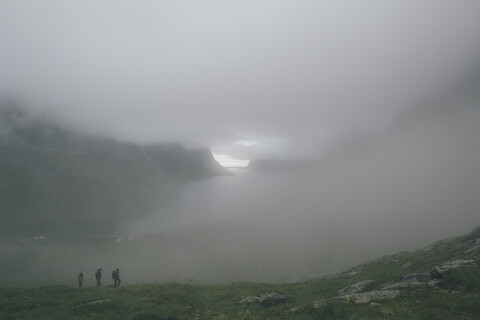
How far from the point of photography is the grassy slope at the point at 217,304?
10.5 metres

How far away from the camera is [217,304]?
21.0m

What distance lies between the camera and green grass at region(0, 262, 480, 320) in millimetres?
10453

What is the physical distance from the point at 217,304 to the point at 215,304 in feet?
1.04

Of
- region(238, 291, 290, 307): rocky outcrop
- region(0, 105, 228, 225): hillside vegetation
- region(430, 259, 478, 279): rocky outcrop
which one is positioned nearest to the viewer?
region(430, 259, 478, 279): rocky outcrop

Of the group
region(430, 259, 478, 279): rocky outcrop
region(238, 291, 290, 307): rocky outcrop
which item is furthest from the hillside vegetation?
region(430, 259, 478, 279): rocky outcrop

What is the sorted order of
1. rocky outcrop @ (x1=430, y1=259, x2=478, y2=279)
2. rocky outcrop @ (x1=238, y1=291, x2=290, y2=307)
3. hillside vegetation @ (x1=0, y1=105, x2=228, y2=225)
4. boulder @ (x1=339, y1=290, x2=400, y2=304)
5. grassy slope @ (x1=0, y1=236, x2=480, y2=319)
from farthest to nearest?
1. hillside vegetation @ (x1=0, y1=105, x2=228, y2=225)
2. rocky outcrop @ (x1=238, y1=291, x2=290, y2=307)
3. rocky outcrop @ (x1=430, y1=259, x2=478, y2=279)
4. boulder @ (x1=339, y1=290, x2=400, y2=304)
5. grassy slope @ (x1=0, y1=236, x2=480, y2=319)

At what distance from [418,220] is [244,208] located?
10186cm

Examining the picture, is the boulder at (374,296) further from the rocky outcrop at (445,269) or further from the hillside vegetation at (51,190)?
the hillside vegetation at (51,190)

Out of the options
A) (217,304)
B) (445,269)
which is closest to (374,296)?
(445,269)

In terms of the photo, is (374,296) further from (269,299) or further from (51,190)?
(51,190)

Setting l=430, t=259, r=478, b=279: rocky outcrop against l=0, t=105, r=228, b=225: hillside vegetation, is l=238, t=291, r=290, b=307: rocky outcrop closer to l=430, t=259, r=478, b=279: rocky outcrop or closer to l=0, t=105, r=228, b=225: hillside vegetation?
l=430, t=259, r=478, b=279: rocky outcrop

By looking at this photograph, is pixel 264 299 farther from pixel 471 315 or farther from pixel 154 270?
pixel 154 270

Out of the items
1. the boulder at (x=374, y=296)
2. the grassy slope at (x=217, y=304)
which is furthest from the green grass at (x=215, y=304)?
the boulder at (x=374, y=296)

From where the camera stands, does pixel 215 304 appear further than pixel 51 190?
No
